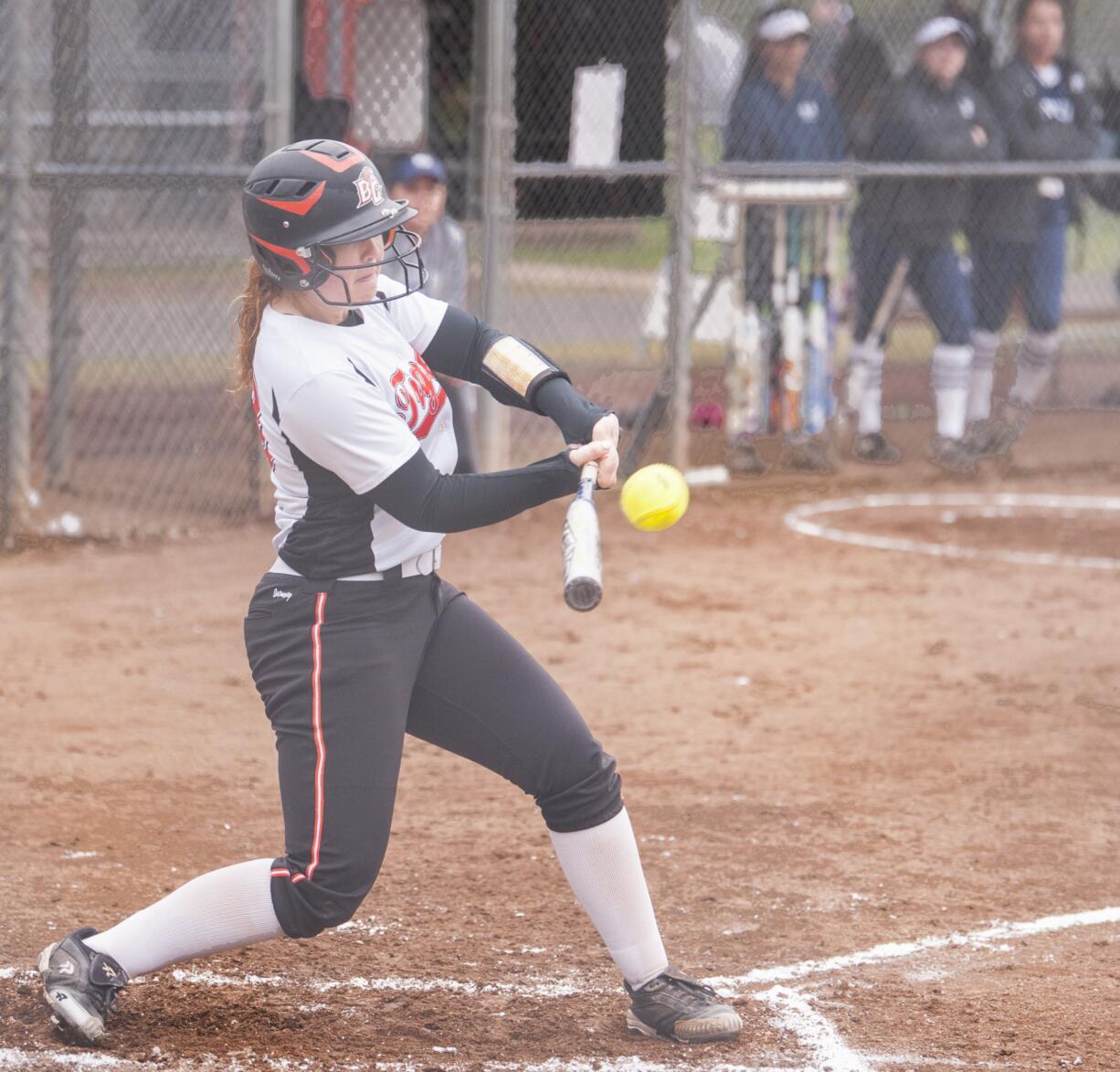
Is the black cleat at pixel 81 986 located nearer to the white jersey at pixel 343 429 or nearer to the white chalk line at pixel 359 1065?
the white chalk line at pixel 359 1065

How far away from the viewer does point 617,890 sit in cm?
366

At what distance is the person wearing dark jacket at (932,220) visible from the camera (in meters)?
10.6

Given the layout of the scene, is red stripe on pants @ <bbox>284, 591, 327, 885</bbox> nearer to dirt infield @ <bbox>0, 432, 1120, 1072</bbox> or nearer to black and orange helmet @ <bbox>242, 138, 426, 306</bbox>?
dirt infield @ <bbox>0, 432, 1120, 1072</bbox>

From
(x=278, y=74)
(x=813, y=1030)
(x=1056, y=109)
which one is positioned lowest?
(x=813, y=1030)

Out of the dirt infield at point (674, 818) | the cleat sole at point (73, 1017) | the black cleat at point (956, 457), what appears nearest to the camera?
the cleat sole at point (73, 1017)

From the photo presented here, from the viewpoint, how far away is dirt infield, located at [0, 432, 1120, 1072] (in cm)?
376

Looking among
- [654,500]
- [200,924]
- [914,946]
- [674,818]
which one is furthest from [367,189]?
[674,818]

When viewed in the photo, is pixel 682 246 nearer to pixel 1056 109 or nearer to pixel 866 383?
pixel 866 383

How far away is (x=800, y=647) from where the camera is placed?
702 cm

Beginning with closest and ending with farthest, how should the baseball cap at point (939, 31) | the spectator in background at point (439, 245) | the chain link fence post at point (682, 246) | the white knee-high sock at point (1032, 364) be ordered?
the spectator in background at point (439, 245) < the chain link fence post at point (682, 246) < the baseball cap at point (939, 31) < the white knee-high sock at point (1032, 364)

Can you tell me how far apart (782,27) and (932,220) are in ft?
4.86

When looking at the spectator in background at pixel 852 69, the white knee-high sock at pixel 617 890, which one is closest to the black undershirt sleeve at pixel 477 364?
the white knee-high sock at pixel 617 890

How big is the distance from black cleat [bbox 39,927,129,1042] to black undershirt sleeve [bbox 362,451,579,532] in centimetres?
114

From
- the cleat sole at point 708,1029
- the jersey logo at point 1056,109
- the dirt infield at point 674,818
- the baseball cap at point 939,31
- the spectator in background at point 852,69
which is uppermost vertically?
the baseball cap at point 939,31
